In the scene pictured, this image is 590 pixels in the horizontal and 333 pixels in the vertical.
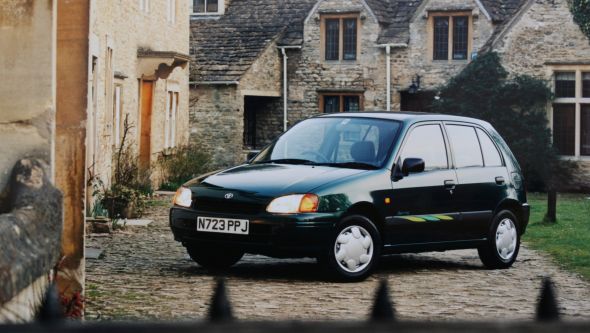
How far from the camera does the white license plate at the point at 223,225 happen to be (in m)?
10.8

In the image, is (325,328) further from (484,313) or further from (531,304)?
(531,304)

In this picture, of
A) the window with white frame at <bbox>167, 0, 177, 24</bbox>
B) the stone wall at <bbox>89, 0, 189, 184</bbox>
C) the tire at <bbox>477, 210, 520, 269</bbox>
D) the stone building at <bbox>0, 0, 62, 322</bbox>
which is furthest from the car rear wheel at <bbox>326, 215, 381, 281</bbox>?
the window with white frame at <bbox>167, 0, 177, 24</bbox>

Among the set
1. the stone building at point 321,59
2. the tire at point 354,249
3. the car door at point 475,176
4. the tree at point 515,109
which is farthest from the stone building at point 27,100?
the stone building at point 321,59

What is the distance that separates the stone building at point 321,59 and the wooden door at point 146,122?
34.6 feet

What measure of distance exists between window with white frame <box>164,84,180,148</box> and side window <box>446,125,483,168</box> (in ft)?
51.3

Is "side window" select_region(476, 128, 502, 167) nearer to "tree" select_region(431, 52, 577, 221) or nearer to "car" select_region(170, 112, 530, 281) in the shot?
"car" select_region(170, 112, 530, 281)

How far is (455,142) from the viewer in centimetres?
1249

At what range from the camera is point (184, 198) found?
1142 centimetres

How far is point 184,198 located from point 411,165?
220cm

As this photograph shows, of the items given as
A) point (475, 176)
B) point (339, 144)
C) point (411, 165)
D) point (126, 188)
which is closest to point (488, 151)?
point (475, 176)

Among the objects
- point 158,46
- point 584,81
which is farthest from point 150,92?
point 584,81

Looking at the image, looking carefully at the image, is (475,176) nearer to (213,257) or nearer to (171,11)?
(213,257)

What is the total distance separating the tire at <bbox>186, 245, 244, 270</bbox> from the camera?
11.9m

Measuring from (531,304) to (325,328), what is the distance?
858 centimetres
